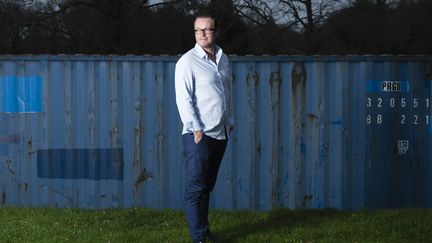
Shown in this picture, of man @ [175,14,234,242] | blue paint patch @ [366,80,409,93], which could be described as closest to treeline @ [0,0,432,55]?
blue paint patch @ [366,80,409,93]

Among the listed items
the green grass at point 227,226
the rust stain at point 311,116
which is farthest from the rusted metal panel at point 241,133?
the green grass at point 227,226

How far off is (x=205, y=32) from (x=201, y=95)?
47 cm

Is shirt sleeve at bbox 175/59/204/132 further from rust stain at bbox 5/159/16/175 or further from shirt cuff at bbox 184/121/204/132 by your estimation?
rust stain at bbox 5/159/16/175

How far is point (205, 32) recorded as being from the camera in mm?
4516

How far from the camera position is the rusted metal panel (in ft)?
24.4

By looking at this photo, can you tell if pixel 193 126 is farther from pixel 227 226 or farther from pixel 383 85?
pixel 383 85

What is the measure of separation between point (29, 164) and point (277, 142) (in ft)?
10.1

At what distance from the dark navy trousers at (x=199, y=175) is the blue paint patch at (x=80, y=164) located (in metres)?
3.08

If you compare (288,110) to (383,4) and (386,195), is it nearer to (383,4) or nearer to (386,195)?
(386,195)

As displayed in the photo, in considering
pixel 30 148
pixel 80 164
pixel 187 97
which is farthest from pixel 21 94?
pixel 187 97

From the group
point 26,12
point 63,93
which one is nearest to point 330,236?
point 63,93

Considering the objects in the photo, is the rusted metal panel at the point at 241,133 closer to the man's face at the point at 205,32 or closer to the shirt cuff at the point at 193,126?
the man's face at the point at 205,32

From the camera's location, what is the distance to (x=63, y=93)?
7559 millimetres

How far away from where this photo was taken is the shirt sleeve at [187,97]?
440cm
